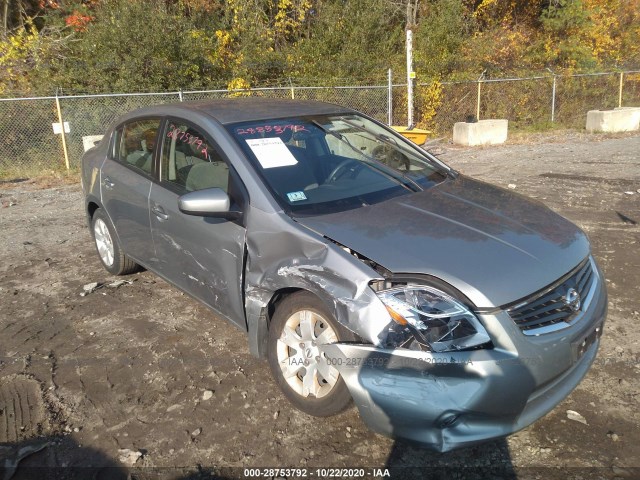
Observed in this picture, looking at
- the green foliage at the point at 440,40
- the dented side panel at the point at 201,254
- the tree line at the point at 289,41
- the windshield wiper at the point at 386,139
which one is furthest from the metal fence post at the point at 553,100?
the dented side panel at the point at 201,254

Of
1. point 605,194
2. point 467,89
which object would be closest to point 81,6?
point 467,89

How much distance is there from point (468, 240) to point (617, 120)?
16.2 m

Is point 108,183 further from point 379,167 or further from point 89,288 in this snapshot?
point 379,167

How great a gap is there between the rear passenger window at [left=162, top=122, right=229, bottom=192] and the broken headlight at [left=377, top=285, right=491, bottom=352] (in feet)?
4.83

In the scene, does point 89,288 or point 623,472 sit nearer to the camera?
point 623,472

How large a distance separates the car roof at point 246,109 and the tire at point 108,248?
119 cm

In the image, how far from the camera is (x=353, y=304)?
2467 millimetres

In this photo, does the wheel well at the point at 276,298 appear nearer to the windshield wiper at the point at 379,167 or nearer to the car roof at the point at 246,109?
the windshield wiper at the point at 379,167

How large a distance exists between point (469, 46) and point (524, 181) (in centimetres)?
1351

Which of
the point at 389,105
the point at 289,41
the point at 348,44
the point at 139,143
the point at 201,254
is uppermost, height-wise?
the point at 289,41

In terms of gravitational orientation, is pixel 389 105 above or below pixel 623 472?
above

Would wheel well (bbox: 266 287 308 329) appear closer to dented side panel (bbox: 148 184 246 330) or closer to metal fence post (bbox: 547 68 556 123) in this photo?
dented side panel (bbox: 148 184 246 330)

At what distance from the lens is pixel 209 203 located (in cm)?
306

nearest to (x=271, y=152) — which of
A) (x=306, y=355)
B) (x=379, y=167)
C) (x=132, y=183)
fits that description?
(x=379, y=167)
